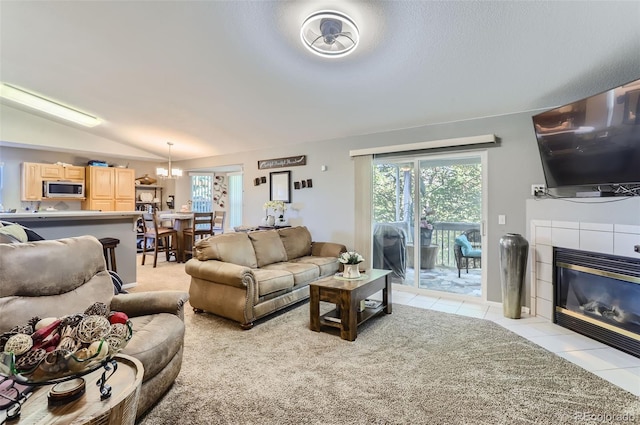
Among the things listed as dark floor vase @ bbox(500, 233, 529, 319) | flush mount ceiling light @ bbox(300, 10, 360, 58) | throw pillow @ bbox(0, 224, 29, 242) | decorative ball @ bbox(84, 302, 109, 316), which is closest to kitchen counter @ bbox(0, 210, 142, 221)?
throw pillow @ bbox(0, 224, 29, 242)

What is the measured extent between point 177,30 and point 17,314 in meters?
2.57

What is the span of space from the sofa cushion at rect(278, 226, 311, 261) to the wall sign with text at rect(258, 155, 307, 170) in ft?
4.00

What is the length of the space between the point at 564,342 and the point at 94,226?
5.73 m

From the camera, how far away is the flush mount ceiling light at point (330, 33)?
2.34 meters

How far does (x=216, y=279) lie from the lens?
3.33m

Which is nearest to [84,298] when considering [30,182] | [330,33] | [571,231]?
[330,33]

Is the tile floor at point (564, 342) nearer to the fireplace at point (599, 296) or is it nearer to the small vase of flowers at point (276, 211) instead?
the fireplace at point (599, 296)

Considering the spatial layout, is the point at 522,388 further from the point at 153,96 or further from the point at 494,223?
the point at 153,96

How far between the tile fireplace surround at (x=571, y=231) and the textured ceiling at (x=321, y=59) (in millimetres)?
1158

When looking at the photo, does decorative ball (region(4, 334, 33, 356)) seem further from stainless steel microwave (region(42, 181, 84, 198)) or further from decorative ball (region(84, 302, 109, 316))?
stainless steel microwave (region(42, 181, 84, 198))

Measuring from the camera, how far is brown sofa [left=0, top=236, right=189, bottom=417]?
178cm

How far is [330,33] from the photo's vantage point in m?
2.47

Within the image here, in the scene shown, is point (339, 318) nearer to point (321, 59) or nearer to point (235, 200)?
point (321, 59)

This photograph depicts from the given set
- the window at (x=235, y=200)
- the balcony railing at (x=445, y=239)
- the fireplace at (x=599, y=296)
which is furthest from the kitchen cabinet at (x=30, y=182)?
the fireplace at (x=599, y=296)
